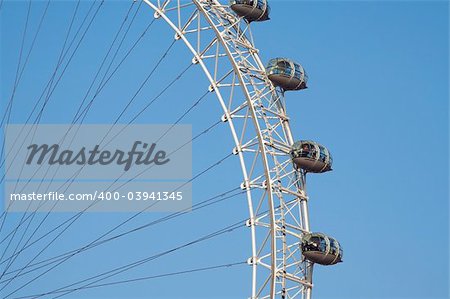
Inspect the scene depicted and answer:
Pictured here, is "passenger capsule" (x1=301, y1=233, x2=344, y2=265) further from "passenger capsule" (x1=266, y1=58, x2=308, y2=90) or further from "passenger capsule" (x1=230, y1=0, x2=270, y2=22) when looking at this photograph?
"passenger capsule" (x1=230, y1=0, x2=270, y2=22)

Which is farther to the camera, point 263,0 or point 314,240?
point 263,0

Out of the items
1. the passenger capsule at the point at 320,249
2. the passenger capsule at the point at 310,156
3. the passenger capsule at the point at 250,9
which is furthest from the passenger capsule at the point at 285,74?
the passenger capsule at the point at 320,249

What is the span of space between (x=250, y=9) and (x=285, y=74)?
8.12ft

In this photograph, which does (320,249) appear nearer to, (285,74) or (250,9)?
(285,74)

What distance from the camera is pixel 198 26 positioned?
4462 centimetres

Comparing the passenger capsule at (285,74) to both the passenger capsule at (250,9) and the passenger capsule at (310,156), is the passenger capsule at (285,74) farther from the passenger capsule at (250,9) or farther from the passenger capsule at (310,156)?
the passenger capsule at (310,156)

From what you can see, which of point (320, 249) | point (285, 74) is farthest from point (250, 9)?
point (320, 249)

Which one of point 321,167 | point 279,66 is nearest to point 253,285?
point 321,167

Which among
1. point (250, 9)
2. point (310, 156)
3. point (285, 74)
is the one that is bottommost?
point (310, 156)

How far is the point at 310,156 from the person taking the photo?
1746 inches

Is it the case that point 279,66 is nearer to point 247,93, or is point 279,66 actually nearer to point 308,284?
point 247,93

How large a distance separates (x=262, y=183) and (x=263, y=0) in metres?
6.72

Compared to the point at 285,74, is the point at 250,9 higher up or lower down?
higher up

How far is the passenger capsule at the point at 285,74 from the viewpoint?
45100mm
